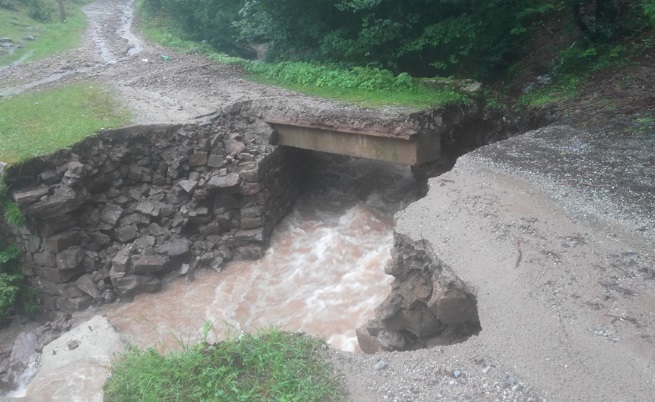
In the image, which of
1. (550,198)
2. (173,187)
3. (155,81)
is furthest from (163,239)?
(550,198)

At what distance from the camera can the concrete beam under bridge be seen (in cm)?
1061

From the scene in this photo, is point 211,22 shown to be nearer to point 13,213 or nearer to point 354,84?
point 354,84

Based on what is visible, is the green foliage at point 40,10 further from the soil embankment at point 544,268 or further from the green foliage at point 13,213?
the soil embankment at point 544,268

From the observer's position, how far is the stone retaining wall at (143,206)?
34.7ft

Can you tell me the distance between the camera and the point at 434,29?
44.1ft

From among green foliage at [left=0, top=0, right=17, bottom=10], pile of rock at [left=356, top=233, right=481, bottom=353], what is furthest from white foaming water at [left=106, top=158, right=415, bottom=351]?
green foliage at [left=0, top=0, right=17, bottom=10]

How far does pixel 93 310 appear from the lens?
10.6 meters

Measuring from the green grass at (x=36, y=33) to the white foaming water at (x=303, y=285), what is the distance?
13.7 metres

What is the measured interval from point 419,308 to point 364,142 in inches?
198

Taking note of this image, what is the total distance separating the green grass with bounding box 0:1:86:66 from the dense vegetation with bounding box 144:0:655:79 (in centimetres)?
943

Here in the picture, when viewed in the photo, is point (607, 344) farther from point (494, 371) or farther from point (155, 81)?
point (155, 81)

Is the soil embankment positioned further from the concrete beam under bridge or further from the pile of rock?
the concrete beam under bridge

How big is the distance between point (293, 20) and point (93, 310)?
393 inches

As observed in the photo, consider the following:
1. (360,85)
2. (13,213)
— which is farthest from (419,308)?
(13,213)
